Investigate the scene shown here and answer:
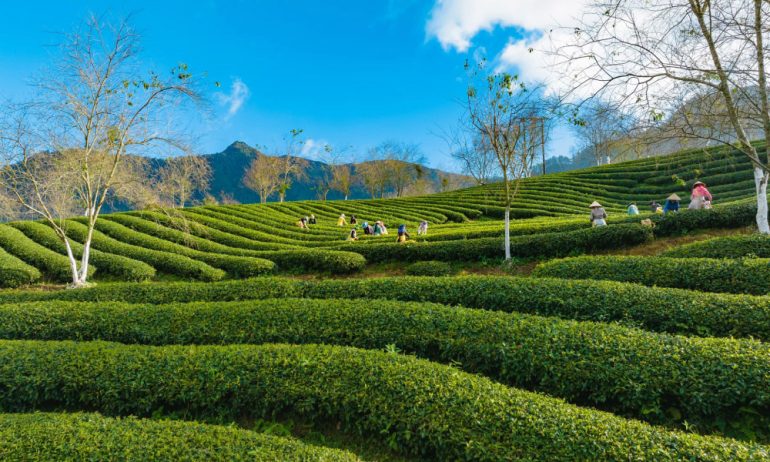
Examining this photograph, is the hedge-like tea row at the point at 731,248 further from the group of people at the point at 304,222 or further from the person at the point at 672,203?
the group of people at the point at 304,222

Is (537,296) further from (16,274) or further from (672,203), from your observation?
(16,274)

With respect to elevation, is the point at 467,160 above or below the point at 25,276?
above

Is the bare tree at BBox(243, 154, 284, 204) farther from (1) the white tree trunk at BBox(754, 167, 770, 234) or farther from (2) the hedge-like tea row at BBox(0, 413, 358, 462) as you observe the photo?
(2) the hedge-like tea row at BBox(0, 413, 358, 462)

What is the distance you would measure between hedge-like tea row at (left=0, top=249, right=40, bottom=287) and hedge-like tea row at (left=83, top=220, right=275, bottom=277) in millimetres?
5019

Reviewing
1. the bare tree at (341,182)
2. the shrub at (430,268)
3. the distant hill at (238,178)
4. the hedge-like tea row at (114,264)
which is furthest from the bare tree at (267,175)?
the distant hill at (238,178)

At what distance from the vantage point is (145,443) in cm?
445

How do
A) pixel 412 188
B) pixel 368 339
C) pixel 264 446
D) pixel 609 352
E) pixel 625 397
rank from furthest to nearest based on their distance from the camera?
pixel 412 188 < pixel 368 339 < pixel 609 352 < pixel 625 397 < pixel 264 446

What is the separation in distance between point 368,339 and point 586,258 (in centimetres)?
695

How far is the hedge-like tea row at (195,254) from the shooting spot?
16156 millimetres

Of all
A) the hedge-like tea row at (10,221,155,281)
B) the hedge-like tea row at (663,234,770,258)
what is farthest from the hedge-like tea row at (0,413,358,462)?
the hedge-like tea row at (10,221,155,281)

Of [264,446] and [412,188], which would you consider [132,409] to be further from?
[412,188]

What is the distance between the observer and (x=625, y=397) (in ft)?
16.5

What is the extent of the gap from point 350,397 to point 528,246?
1037 centimetres

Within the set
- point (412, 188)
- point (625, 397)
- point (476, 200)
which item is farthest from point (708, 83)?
point (412, 188)
